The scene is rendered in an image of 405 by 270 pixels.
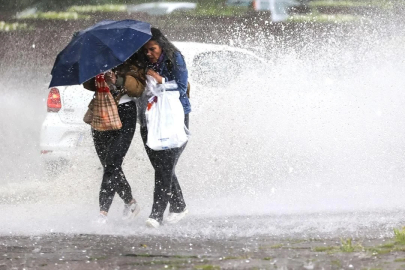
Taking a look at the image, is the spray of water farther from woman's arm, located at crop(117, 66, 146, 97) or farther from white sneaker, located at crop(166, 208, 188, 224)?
woman's arm, located at crop(117, 66, 146, 97)

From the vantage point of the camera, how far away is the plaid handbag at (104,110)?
816 cm

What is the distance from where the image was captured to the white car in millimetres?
10617

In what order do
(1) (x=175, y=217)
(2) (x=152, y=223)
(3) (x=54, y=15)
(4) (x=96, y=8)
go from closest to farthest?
(2) (x=152, y=223) → (1) (x=175, y=217) → (3) (x=54, y=15) → (4) (x=96, y=8)

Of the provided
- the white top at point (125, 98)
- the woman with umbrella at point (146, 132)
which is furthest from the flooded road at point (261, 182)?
the white top at point (125, 98)

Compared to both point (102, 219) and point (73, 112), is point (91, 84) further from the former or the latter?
point (73, 112)

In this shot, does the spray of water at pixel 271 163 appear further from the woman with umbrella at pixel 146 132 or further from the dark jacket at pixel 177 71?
the dark jacket at pixel 177 71

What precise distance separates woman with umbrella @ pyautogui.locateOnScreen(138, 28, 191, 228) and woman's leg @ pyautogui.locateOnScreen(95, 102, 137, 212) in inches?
4.0

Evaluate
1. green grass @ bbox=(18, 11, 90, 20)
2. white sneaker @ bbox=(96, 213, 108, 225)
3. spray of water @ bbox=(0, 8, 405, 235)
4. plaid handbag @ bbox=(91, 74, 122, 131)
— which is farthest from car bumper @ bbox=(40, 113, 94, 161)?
green grass @ bbox=(18, 11, 90, 20)

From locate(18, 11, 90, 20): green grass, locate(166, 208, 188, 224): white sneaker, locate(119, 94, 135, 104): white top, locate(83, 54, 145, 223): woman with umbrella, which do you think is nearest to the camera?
locate(83, 54, 145, 223): woman with umbrella

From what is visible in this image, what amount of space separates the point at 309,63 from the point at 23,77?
8706mm

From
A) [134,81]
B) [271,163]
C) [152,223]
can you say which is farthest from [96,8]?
[152,223]

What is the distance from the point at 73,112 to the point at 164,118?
9.00 feet

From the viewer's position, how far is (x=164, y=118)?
8.12m

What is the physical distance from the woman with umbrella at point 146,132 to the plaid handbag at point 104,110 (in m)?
0.28
